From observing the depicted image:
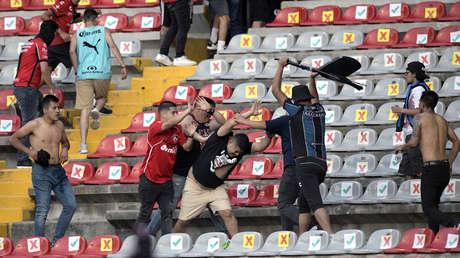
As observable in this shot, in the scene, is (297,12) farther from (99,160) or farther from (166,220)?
(166,220)

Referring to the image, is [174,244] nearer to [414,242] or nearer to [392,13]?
[414,242]

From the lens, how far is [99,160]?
10.7 metres

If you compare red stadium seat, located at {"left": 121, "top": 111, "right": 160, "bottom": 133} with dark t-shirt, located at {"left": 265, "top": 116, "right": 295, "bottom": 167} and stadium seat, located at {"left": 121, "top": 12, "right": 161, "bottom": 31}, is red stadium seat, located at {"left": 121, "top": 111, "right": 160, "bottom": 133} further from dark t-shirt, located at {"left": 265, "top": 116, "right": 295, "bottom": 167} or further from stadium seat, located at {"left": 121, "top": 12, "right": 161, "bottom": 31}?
dark t-shirt, located at {"left": 265, "top": 116, "right": 295, "bottom": 167}

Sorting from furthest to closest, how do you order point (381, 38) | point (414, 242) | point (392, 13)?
point (392, 13) → point (381, 38) → point (414, 242)

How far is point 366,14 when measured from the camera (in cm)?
1245

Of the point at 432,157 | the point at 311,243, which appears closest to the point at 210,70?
the point at 432,157

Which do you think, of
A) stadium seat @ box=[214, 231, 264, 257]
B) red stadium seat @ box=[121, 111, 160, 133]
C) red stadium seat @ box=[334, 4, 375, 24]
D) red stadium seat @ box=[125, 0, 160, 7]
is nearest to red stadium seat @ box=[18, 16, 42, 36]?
red stadium seat @ box=[125, 0, 160, 7]

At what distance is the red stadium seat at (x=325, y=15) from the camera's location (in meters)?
12.5

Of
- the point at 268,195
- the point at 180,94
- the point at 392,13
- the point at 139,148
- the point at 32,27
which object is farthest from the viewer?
the point at 32,27

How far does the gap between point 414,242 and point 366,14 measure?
5.29 m

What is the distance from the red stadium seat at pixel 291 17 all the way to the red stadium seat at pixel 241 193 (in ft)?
12.0

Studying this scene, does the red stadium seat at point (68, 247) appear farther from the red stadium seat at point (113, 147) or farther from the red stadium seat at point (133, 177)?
the red stadium seat at point (113, 147)

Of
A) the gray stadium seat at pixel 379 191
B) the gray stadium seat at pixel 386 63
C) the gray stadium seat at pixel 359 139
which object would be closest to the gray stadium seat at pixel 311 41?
the gray stadium seat at pixel 386 63

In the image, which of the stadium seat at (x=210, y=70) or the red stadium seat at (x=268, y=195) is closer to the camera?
the red stadium seat at (x=268, y=195)
